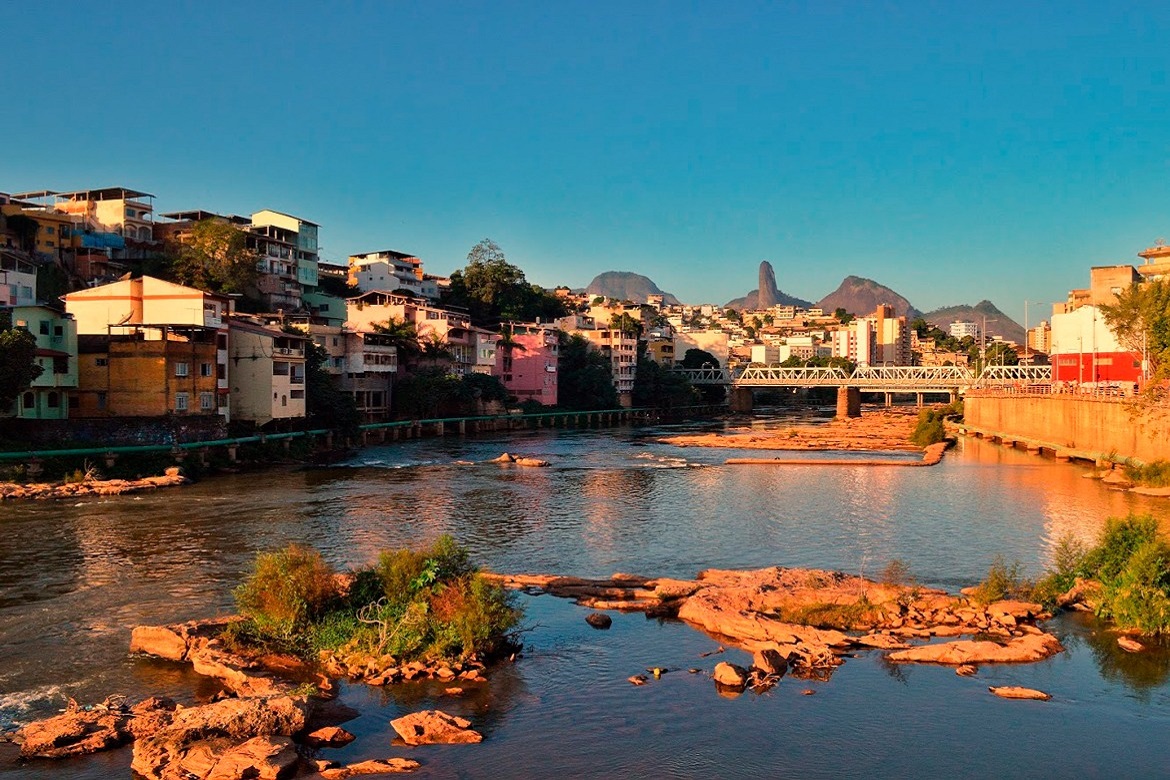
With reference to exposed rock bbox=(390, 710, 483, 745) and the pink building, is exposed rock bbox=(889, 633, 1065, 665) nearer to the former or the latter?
exposed rock bbox=(390, 710, 483, 745)

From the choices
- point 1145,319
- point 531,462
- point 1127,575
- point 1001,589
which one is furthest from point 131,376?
point 1145,319

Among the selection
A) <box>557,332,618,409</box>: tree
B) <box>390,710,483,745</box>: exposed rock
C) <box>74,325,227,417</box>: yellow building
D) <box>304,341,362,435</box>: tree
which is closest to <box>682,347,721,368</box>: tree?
<box>557,332,618,409</box>: tree

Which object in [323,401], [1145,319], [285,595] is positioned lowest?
[285,595]

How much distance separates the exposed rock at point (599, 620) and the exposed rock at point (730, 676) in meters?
3.57

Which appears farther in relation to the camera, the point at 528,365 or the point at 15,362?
Answer: the point at 528,365

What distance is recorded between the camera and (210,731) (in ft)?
42.4

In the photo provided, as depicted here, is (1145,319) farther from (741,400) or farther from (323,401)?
(741,400)

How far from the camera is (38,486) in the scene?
36.6 m

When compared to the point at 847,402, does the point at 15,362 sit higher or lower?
higher

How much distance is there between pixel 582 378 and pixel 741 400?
33.2m

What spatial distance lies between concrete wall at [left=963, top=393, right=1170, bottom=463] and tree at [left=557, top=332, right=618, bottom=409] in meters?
35.2

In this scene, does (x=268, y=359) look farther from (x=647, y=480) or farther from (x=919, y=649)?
(x=919, y=649)

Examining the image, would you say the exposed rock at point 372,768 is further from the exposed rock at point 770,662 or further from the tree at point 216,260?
the tree at point 216,260

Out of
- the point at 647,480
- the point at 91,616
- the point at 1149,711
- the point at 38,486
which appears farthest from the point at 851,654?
the point at 38,486
